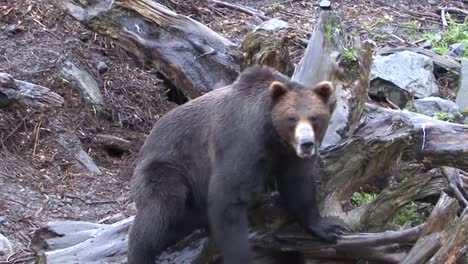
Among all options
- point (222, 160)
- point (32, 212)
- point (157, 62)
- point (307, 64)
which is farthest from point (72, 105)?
point (222, 160)

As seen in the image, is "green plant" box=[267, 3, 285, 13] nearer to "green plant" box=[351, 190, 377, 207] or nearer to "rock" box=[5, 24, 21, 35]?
"rock" box=[5, 24, 21, 35]

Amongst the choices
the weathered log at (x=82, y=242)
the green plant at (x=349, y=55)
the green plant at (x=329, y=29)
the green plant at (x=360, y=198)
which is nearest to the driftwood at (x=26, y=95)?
the weathered log at (x=82, y=242)

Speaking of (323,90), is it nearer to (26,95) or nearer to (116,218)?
(116,218)

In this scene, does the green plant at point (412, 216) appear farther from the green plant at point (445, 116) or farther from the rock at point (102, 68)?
the rock at point (102, 68)

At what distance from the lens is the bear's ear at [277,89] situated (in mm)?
5863

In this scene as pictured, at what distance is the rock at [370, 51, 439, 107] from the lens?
1023 cm

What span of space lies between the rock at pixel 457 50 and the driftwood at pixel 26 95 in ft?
16.3

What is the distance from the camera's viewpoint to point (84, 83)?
9953 millimetres

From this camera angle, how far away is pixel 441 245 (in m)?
5.62

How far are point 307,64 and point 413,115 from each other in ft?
3.09

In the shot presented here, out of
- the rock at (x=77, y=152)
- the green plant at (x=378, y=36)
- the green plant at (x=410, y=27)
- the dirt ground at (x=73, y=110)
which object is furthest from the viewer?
the green plant at (x=410, y=27)

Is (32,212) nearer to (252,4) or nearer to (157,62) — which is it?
(157,62)

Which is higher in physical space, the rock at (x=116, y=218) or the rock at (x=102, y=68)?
the rock at (x=102, y=68)

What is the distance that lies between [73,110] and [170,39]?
A: 1.51 meters
